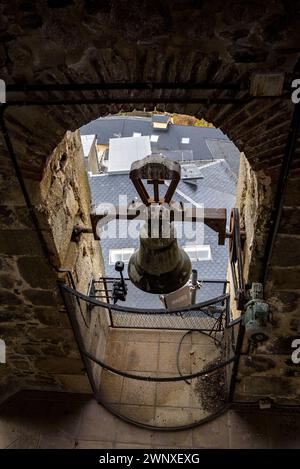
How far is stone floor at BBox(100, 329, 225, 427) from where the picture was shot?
14.2ft

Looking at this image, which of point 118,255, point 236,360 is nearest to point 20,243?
point 236,360

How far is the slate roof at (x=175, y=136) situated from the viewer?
11.6 m

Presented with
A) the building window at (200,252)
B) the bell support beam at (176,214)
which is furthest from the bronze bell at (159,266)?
the building window at (200,252)

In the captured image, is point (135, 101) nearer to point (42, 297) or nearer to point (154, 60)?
point (154, 60)

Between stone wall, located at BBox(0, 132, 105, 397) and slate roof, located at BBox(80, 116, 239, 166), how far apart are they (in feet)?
24.2

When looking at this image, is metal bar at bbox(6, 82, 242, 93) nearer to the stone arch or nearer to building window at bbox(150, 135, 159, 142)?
the stone arch

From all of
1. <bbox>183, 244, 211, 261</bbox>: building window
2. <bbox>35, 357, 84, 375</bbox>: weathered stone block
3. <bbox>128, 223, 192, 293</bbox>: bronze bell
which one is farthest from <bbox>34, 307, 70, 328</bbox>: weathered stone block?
<bbox>183, 244, 211, 261</bbox>: building window

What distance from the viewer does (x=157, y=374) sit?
4.50 metres

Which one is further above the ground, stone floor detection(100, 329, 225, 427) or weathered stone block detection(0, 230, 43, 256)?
weathered stone block detection(0, 230, 43, 256)

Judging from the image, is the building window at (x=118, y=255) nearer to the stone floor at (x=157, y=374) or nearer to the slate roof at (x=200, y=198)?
the slate roof at (x=200, y=198)

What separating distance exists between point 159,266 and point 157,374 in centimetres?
209

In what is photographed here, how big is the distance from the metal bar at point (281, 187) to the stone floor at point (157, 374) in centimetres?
189

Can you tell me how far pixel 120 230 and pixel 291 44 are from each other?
205 inches

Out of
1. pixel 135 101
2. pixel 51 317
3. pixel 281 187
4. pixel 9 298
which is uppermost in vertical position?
pixel 135 101
